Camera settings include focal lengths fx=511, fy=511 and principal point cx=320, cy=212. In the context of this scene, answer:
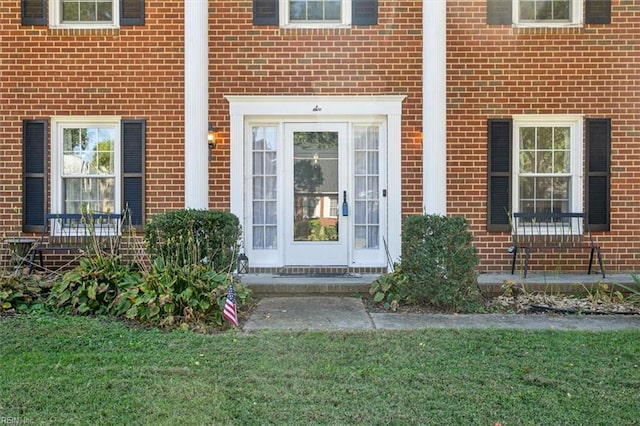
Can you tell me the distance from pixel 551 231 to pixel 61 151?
690 cm

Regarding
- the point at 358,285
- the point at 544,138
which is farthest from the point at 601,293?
the point at 358,285

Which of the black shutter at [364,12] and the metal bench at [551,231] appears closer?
the metal bench at [551,231]

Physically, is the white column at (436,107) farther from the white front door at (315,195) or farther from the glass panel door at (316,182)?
the glass panel door at (316,182)

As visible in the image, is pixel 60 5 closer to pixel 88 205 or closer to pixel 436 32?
pixel 88 205

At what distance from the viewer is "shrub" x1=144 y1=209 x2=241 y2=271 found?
5.44 meters

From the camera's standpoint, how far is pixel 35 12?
7.04 m

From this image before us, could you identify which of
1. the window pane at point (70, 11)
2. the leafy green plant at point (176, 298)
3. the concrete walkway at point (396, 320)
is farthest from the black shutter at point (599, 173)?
the window pane at point (70, 11)

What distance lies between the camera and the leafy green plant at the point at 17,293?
197 inches

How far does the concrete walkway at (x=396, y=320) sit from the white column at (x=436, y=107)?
6.29 feet

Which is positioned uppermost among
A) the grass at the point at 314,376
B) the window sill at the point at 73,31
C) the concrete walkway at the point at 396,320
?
the window sill at the point at 73,31

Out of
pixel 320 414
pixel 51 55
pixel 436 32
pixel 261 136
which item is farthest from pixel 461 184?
pixel 51 55

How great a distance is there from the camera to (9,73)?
7.05 metres

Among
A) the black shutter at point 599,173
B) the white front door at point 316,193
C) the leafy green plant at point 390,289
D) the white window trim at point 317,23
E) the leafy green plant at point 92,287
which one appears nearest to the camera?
the leafy green plant at point 92,287

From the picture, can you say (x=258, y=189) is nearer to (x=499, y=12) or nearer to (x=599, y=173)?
(x=499, y=12)
